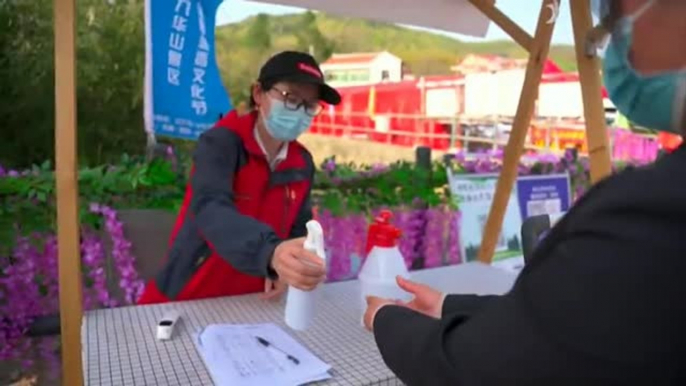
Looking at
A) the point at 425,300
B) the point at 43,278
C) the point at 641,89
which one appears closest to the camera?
the point at 641,89

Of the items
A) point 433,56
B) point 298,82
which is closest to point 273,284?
point 298,82

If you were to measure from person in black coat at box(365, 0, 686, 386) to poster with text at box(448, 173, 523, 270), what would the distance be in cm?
328

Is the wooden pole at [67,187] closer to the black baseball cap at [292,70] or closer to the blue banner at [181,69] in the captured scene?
the black baseball cap at [292,70]

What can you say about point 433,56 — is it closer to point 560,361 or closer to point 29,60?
point 29,60

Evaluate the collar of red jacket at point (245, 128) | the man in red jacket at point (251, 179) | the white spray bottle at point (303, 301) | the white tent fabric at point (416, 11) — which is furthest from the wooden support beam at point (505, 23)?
the white spray bottle at point (303, 301)

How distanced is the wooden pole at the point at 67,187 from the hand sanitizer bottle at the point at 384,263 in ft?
2.30

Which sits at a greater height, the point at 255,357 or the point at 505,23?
the point at 505,23

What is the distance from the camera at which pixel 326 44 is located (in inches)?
299

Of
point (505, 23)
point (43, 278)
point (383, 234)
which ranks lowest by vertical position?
point (43, 278)

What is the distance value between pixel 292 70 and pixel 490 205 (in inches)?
97.3

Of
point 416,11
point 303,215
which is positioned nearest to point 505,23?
point 416,11

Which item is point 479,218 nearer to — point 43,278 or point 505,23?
point 505,23

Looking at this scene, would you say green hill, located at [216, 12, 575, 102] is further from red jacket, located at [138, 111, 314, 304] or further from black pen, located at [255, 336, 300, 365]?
black pen, located at [255, 336, 300, 365]

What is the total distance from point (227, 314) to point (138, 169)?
1.56 metres
